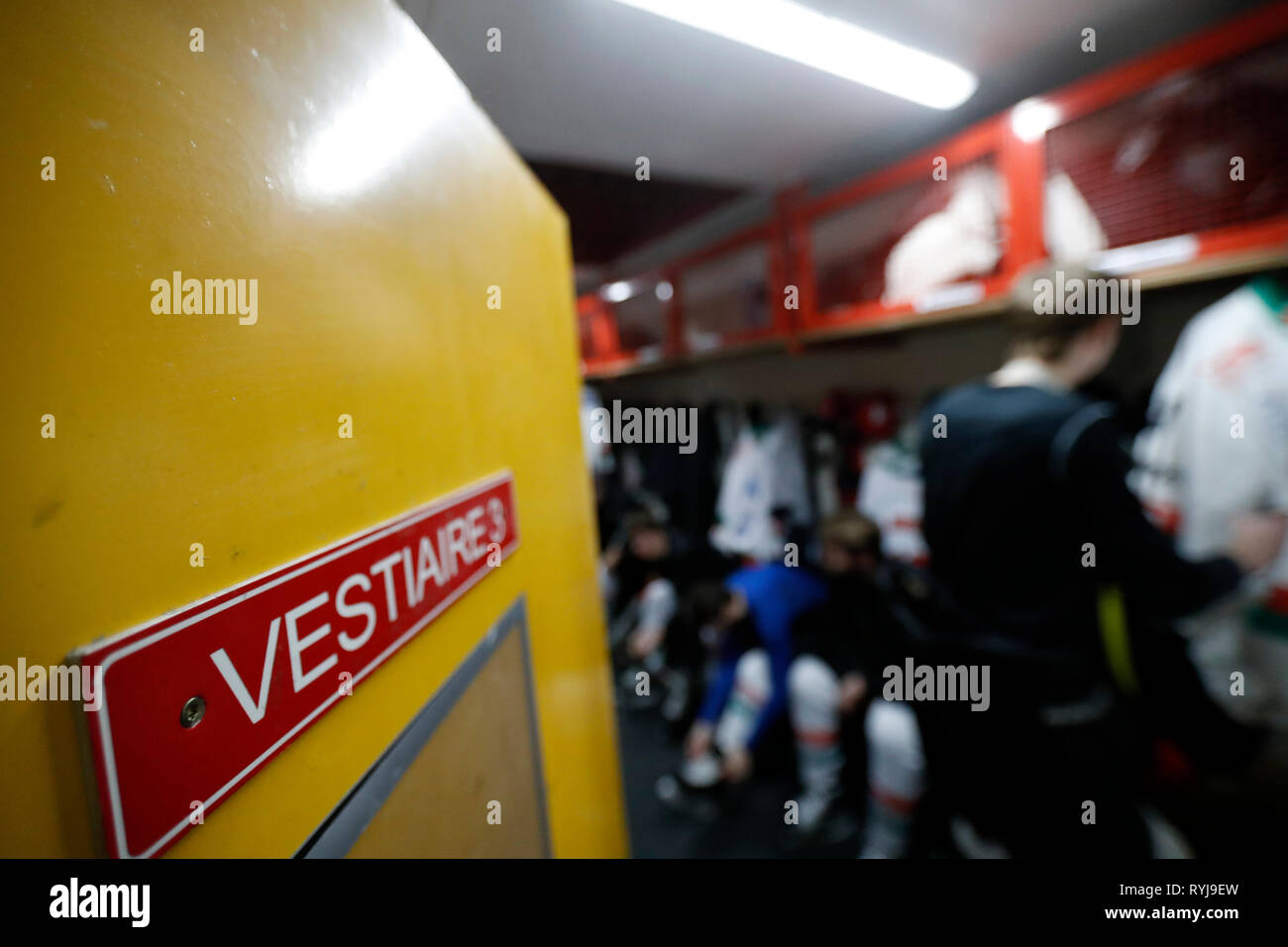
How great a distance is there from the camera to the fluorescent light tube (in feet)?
3.49

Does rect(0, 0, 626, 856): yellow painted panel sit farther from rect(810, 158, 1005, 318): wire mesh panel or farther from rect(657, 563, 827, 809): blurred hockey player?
rect(657, 563, 827, 809): blurred hockey player

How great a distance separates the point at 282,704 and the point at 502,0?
1117 millimetres

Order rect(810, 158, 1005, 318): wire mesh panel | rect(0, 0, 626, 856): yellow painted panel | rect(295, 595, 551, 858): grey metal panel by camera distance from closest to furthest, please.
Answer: rect(0, 0, 626, 856): yellow painted panel, rect(295, 595, 551, 858): grey metal panel, rect(810, 158, 1005, 318): wire mesh panel

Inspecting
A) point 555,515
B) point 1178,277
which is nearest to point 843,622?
point 1178,277

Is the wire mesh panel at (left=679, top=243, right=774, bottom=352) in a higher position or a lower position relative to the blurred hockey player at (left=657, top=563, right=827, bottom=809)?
higher

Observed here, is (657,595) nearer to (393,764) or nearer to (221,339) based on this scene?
(393,764)

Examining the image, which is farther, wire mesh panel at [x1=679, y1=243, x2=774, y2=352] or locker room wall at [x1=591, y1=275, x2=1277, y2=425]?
wire mesh panel at [x1=679, y1=243, x2=774, y2=352]

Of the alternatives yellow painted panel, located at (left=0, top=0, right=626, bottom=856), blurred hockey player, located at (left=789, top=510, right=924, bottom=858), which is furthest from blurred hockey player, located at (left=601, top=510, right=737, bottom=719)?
yellow painted panel, located at (left=0, top=0, right=626, bottom=856)

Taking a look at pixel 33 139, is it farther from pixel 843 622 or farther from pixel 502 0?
pixel 843 622

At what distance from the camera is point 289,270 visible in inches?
13.1

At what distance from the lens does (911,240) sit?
154 centimetres

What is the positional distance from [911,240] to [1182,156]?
0.57 metres

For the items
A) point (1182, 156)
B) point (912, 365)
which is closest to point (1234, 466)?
point (1182, 156)

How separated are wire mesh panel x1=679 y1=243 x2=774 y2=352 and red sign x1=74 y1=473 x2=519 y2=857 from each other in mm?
1888
